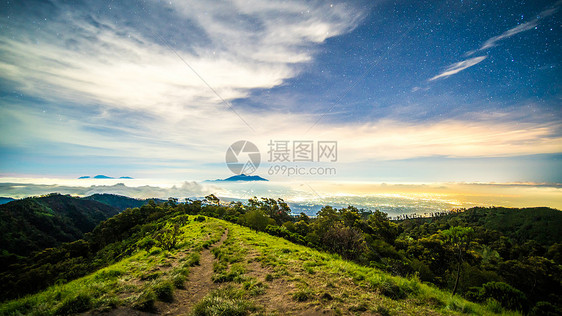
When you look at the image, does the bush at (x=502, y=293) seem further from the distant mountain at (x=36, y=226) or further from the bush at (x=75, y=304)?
the distant mountain at (x=36, y=226)

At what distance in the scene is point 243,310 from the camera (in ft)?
24.0

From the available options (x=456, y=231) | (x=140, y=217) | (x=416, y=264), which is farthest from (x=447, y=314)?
(x=140, y=217)

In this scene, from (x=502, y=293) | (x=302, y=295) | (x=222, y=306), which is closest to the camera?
(x=222, y=306)

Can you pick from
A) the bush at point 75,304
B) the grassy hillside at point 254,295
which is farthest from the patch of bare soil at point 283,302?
the bush at point 75,304

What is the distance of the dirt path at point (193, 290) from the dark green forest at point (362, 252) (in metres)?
9.46

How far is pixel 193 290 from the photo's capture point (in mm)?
10391

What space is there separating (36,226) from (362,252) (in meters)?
217

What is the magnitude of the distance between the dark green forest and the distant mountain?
1.00m

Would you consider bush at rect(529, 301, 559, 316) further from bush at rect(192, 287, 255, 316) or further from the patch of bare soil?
bush at rect(192, 287, 255, 316)

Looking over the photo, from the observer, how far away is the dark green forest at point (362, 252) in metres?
20.7

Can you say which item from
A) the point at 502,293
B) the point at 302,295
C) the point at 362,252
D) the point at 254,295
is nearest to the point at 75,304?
the point at 254,295

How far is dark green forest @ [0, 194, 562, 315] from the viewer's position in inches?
814

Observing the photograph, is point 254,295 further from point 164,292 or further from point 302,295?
point 164,292

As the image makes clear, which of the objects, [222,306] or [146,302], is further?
[146,302]
